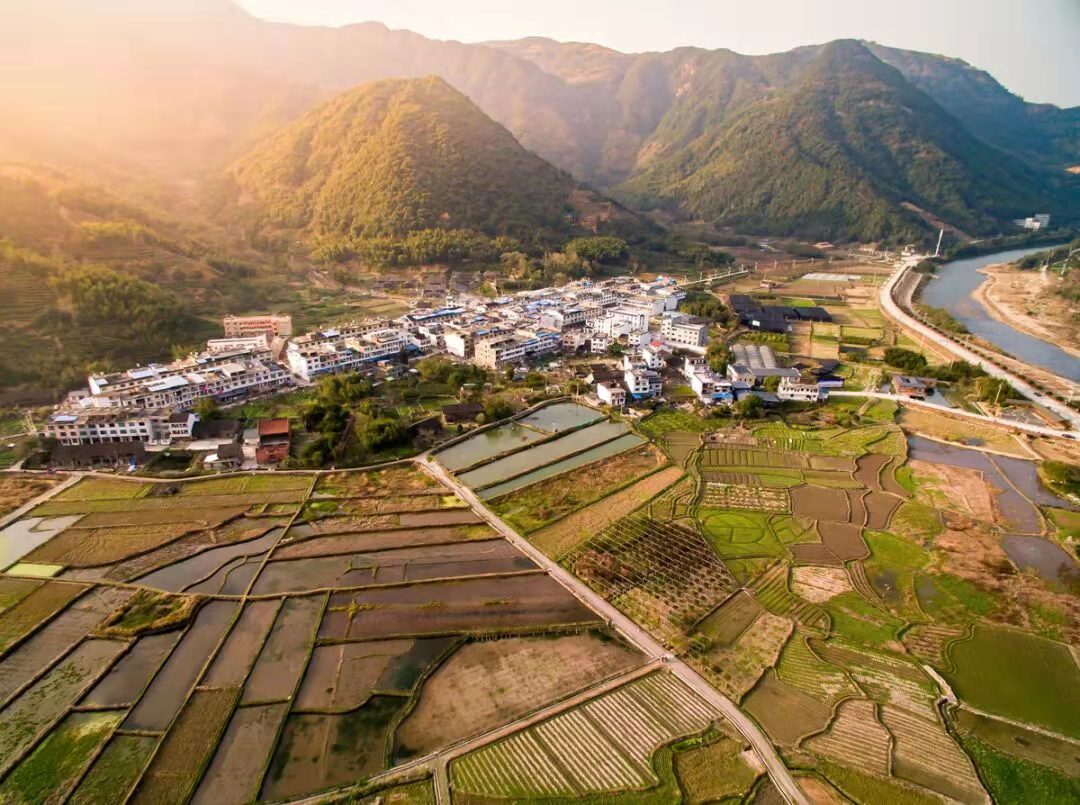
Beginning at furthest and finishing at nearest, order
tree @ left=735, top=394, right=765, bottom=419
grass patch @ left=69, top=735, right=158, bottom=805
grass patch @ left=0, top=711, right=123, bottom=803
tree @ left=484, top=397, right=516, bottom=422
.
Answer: tree @ left=735, top=394, right=765, bottom=419 → tree @ left=484, top=397, right=516, bottom=422 → grass patch @ left=0, top=711, right=123, bottom=803 → grass patch @ left=69, top=735, right=158, bottom=805

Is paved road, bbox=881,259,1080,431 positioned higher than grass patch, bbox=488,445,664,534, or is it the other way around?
paved road, bbox=881,259,1080,431

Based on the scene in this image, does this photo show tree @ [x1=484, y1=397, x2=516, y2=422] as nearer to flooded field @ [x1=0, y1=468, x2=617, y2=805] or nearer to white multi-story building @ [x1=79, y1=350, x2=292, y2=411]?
flooded field @ [x1=0, y1=468, x2=617, y2=805]

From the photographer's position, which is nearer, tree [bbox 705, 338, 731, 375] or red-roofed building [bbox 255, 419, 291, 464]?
red-roofed building [bbox 255, 419, 291, 464]

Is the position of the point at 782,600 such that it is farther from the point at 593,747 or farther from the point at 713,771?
the point at 593,747

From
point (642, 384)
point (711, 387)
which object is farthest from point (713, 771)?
point (711, 387)

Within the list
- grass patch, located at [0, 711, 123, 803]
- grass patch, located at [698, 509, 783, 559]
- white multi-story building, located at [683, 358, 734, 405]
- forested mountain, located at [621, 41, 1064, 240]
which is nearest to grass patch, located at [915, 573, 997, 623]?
grass patch, located at [698, 509, 783, 559]

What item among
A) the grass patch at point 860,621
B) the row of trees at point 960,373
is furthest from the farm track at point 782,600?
the row of trees at point 960,373

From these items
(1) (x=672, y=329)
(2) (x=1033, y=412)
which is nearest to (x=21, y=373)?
(1) (x=672, y=329)
